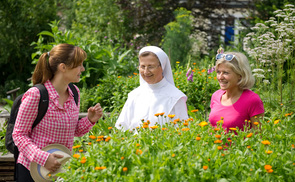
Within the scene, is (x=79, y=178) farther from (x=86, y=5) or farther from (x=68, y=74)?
(x=86, y=5)

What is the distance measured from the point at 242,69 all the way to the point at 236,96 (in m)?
0.23

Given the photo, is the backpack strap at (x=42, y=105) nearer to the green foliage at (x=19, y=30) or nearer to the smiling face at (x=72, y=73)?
the smiling face at (x=72, y=73)

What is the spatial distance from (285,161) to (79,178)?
43.4 inches

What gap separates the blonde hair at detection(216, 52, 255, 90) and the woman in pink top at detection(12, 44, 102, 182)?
123 centimetres

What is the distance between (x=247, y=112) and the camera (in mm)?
3041

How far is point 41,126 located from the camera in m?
2.61

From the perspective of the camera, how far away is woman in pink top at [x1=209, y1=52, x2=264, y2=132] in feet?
9.95

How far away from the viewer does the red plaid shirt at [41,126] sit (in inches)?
99.1

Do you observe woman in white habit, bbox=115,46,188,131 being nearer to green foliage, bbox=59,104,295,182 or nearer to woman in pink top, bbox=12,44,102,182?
woman in pink top, bbox=12,44,102,182

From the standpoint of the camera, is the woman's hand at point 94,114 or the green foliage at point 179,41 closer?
the woman's hand at point 94,114

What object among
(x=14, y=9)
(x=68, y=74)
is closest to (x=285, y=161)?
(x=68, y=74)

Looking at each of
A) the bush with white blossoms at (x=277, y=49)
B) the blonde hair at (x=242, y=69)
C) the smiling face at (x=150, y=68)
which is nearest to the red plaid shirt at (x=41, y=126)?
the smiling face at (x=150, y=68)

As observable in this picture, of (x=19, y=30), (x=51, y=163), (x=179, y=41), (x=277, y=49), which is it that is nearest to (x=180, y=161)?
(x=51, y=163)

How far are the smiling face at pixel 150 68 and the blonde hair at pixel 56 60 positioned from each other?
0.63 meters
